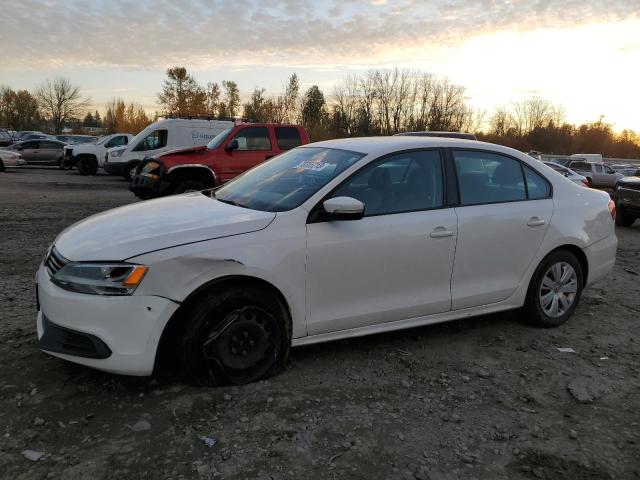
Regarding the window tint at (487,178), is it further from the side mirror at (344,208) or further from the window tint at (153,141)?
the window tint at (153,141)

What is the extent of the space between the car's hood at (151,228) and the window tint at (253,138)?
26.2 feet

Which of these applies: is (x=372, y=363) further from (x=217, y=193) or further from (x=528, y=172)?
(x=528, y=172)

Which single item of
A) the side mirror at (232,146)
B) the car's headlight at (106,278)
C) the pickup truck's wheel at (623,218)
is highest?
the side mirror at (232,146)

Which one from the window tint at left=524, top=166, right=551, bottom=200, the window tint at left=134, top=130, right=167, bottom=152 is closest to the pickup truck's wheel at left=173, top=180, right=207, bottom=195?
the window tint at left=524, top=166, right=551, bottom=200

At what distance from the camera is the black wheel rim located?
327 centimetres

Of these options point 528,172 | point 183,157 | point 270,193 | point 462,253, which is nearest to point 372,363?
point 462,253

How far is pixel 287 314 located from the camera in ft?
11.4

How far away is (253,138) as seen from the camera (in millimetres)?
11961

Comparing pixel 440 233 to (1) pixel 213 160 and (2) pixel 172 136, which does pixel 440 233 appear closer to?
(1) pixel 213 160

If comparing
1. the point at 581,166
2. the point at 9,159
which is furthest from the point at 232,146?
the point at 581,166

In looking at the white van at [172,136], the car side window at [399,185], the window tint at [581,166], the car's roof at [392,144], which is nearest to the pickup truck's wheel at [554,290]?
the car's roof at [392,144]

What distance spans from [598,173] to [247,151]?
94.9 ft

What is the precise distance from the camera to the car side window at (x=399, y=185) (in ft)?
12.4

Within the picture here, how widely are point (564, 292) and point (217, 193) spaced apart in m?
3.19
